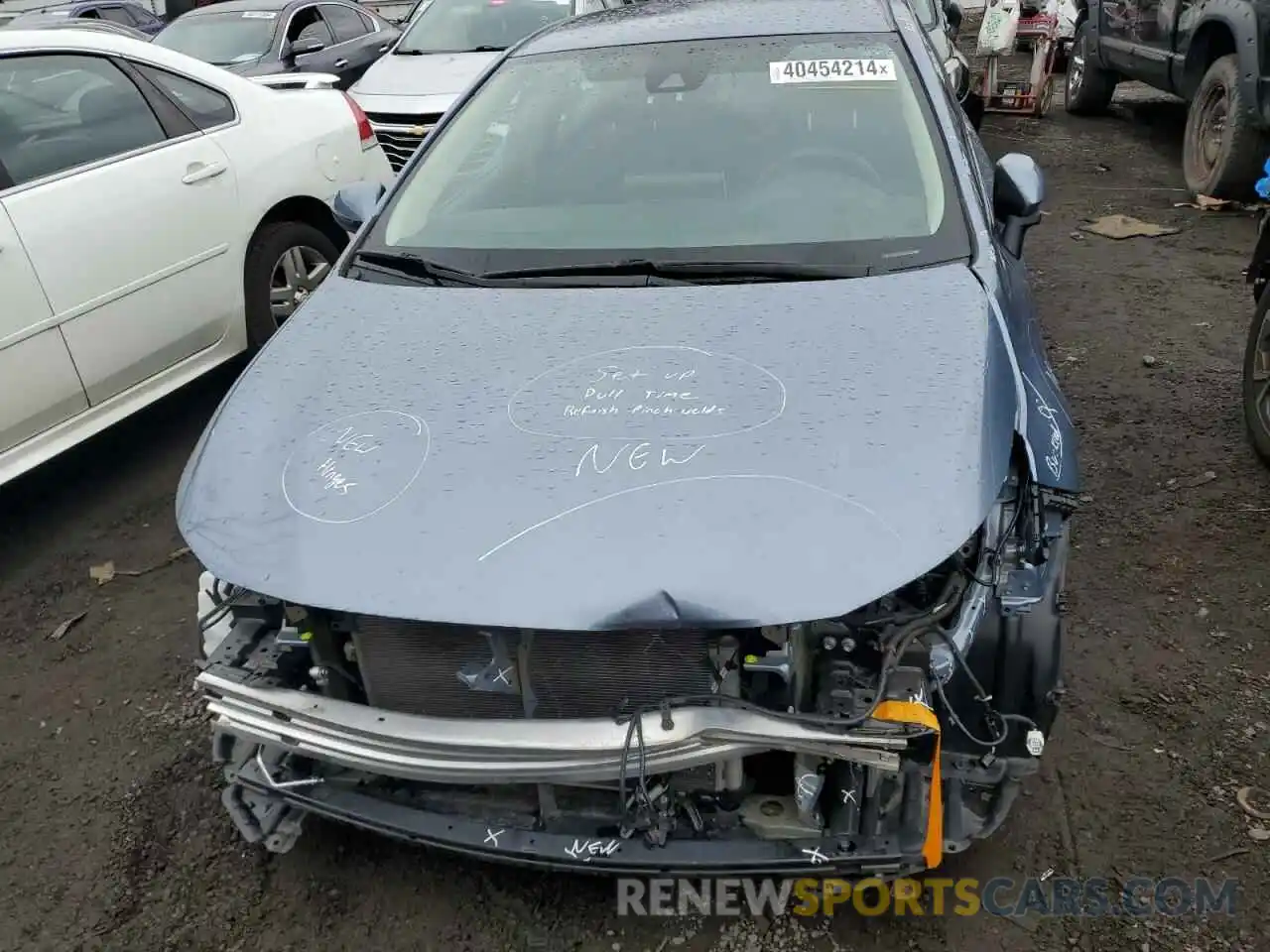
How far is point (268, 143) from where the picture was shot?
184 inches

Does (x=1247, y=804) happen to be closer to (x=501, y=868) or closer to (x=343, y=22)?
(x=501, y=868)

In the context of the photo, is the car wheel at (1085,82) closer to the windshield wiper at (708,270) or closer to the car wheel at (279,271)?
the car wheel at (279,271)

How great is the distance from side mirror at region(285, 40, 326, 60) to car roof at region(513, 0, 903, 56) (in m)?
5.37

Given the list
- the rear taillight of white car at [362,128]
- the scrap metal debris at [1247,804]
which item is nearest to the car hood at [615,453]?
the scrap metal debris at [1247,804]

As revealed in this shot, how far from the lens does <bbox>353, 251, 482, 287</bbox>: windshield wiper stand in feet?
9.02

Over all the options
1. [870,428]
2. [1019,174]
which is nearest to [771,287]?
[870,428]

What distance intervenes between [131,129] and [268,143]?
63cm

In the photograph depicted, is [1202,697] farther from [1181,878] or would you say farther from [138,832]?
[138,832]

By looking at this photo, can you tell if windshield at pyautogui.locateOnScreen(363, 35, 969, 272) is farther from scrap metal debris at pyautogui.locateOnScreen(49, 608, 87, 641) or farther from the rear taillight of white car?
the rear taillight of white car

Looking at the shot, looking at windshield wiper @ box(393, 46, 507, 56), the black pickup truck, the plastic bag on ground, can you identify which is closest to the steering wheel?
the black pickup truck

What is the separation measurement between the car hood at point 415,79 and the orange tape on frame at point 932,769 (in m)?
5.59

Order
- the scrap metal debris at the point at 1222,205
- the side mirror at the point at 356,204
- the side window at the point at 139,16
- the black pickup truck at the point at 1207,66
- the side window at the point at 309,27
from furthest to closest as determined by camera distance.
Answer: the side window at the point at 139,16 < the side window at the point at 309,27 < the scrap metal debris at the point at 1222,205 < the black pickup truck at the point at 1207,66 < the side mirror at the point at 356,204

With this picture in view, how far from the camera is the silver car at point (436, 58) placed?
661 centimetres

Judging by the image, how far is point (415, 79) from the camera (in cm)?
699
